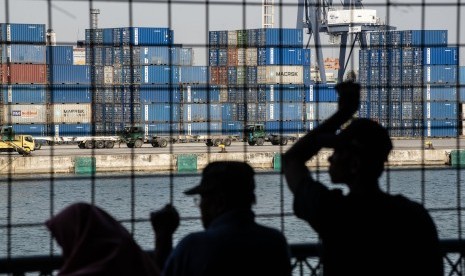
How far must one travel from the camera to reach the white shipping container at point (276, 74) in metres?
28.2

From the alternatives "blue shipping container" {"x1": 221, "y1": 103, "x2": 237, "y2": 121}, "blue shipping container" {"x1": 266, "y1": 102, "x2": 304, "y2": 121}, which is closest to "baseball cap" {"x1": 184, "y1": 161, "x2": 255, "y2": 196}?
"blue shipping container" {"x1": 221, "y1": 103, "x2": 237, "y2": 121}

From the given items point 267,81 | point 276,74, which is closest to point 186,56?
point 276,74

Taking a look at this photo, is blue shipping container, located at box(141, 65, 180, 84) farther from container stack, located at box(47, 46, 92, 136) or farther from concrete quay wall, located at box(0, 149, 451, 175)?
concrete quay wall, located at box(0, 149, 451, 175)

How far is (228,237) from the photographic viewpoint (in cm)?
199

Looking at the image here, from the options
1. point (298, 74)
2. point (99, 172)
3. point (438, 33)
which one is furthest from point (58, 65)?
point (438, 33)

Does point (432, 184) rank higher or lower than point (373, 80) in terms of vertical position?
lower

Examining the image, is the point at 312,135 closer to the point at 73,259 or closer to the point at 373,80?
the point at 73,259

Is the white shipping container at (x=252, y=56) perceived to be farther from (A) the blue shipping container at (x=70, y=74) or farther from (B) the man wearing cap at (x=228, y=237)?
(B) the man wearing cap at (x=228, y=237)

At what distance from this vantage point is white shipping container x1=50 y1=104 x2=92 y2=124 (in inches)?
1203

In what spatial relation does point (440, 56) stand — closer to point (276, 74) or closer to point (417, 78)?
point (417, 78)

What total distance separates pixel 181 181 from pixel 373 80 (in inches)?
297

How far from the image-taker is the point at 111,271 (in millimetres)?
1705

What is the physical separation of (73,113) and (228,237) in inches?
1166

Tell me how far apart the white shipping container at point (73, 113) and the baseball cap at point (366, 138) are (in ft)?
93.1
